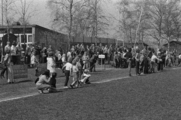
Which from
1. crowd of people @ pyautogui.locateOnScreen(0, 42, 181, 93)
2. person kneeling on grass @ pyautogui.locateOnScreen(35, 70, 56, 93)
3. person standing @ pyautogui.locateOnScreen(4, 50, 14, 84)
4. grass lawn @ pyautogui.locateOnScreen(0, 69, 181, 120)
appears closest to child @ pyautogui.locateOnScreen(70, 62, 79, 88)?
crowd of people @ pyautogui.locateOnScreen(0, 42, 181, 93)

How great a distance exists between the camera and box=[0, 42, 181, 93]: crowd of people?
17.5 meters

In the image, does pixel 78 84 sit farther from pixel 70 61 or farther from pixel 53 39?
pixel 53 39

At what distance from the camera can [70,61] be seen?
1873 cm

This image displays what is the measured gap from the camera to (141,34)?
188 feet

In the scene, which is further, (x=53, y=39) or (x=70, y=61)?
(x=53, y=39)

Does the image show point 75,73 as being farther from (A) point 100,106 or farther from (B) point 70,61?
(A) point 100,106

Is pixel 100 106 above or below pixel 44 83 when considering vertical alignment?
below

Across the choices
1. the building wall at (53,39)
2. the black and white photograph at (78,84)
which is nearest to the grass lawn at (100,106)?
the black and white photograph at (78,84)

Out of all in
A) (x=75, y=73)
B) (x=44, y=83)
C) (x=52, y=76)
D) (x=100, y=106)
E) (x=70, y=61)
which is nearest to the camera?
(x=100, y=106)

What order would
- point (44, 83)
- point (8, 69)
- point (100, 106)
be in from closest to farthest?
point (100, 106), point (44, 83), point (8, 69)

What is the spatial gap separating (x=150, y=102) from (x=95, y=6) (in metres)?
23.0

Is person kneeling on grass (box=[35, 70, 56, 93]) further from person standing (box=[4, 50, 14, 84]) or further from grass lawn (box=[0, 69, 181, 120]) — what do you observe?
person standing (box=[4, 50, 14, 84])

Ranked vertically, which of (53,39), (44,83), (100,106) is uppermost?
(53,39)

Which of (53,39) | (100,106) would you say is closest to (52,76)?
(100,106)
